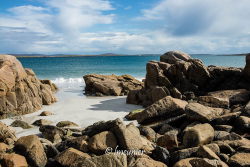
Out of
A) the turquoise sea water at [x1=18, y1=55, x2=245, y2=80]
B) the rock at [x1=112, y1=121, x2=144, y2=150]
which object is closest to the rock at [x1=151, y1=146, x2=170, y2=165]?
the rock at [x1=112, y1=121, x2=144, y2=150]

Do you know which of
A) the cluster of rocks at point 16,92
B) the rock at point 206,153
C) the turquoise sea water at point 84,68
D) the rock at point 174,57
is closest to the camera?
the rock at point 206,153

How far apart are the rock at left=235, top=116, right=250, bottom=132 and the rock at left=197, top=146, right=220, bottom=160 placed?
417 centimetres

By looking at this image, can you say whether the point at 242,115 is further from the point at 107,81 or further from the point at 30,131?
the point at 107,81

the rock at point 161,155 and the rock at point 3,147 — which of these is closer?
the rock at point 161,155

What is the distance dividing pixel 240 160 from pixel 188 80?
14600mm

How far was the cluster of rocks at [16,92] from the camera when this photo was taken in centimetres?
1838

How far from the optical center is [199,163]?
26.5 ft

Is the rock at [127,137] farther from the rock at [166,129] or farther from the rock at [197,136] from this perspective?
the rock at [166,129]

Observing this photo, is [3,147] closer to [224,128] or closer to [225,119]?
[224,128]

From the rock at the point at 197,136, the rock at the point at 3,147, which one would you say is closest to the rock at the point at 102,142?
the rock at the point at 197,136

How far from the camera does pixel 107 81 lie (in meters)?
29.9

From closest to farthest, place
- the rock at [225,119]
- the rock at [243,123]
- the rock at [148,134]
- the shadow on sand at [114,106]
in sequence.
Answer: the rock at [148,134] → the rock at [243,123] → the rock at [225,119] → the shadow on sand at [114,106]

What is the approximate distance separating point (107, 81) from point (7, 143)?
1857 centimetres

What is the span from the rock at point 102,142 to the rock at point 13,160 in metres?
2.35
